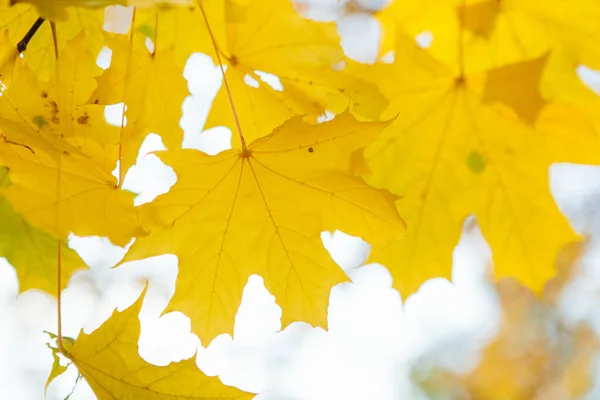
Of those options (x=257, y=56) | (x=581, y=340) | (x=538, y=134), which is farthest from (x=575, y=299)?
(x=257, y=56)

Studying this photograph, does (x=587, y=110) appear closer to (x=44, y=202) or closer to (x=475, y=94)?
(x=475, y=94)

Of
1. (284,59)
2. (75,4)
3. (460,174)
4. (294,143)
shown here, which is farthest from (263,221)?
(75,4)

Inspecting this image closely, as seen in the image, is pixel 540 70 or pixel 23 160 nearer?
pixel 23 160

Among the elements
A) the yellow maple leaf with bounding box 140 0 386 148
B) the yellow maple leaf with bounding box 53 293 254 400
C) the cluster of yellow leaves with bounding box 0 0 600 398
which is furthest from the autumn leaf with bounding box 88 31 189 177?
the yellow maple leaf with bounding box 53 293 254 400

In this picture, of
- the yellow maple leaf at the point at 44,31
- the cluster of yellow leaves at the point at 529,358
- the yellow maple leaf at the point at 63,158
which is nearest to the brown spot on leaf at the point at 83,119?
the yellow maple leaf at the point at 63,158

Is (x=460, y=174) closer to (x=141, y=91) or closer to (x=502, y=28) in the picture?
(x=502, y=28)

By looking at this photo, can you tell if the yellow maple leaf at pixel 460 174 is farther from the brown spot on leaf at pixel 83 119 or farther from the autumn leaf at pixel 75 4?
the autumn leaf at pixel 75 4
